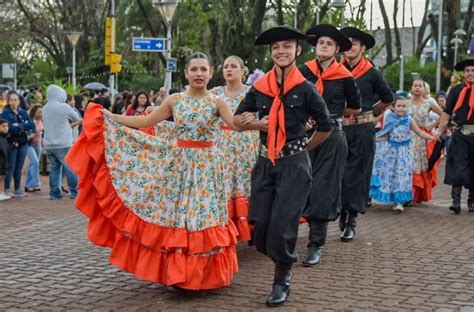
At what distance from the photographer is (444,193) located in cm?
1495

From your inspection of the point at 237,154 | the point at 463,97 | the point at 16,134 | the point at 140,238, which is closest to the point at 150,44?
the point at 16,134

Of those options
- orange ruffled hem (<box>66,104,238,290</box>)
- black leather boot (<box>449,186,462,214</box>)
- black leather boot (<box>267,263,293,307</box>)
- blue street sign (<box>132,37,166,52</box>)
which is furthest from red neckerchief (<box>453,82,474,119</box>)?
blue street sign (<box>132,37,166,52</box>)

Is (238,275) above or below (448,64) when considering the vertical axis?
below

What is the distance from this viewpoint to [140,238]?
260 inches

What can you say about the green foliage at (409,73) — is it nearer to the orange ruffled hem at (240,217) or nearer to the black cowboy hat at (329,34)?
the black cowboy hat at (329,34)

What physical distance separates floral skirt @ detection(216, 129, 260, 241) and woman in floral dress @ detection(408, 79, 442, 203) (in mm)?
4933

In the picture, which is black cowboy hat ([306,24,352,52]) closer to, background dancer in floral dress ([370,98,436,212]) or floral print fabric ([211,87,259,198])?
floral print fabric ([211,87,259,198])

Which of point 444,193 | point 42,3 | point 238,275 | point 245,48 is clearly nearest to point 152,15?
point 42,3

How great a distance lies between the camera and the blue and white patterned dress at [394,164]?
475 inches

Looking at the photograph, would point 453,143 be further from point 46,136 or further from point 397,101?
point 46,136

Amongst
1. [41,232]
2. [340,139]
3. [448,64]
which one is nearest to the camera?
[340,139]

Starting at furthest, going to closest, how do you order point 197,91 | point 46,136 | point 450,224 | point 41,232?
point 46,136, point 450,224, point 41,232, point 197,91

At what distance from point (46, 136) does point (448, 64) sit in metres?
23.7

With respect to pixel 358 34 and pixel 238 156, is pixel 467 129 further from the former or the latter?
pixel 238 156
